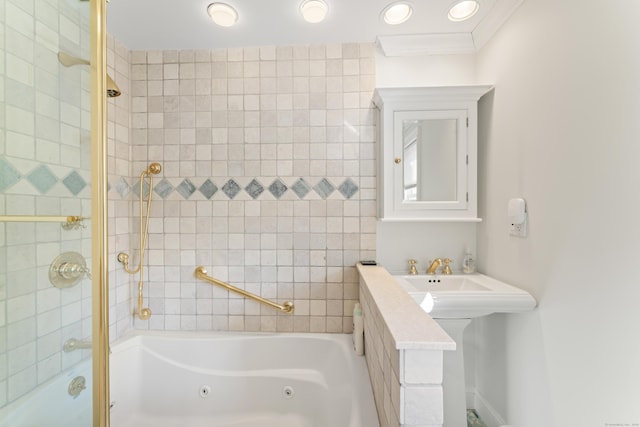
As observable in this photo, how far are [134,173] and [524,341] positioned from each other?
233cm

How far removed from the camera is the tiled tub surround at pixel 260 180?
1.69 metres

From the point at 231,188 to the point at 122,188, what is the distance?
2.15 feet

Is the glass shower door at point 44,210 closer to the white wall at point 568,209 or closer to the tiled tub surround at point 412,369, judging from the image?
the tiled tub surround at point 412,369

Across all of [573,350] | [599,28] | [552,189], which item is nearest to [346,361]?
[573,350]

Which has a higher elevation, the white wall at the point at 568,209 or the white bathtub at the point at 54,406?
the white wall at the point at 568,209

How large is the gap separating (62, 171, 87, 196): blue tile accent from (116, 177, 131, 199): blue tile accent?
0.90m

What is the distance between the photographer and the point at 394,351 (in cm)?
75

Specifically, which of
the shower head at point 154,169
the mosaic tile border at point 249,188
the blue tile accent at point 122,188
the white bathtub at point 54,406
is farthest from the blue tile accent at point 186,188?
the white bathtub at point 54,406

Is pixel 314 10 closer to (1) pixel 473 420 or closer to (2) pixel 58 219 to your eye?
(2) pixel 58 219

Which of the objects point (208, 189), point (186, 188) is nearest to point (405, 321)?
point (208, 189)

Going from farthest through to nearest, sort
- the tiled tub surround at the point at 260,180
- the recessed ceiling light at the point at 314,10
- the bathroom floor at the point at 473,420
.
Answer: the tiled tub surround at the point at 260,180 < the bathroom floor at the point at 473,420 < the recessed ceiling light at the point at 314,10

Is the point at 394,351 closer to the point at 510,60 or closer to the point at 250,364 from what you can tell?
the point at 250,364

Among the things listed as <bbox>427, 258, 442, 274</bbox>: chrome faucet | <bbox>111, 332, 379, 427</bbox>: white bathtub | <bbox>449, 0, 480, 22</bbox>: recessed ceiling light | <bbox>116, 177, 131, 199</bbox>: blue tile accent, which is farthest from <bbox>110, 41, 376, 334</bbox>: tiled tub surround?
<bbox>449, 0, 480, 22</bbox>: recessed ceiling light

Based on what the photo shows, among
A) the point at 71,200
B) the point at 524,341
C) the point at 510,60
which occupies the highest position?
the point at 510,60
